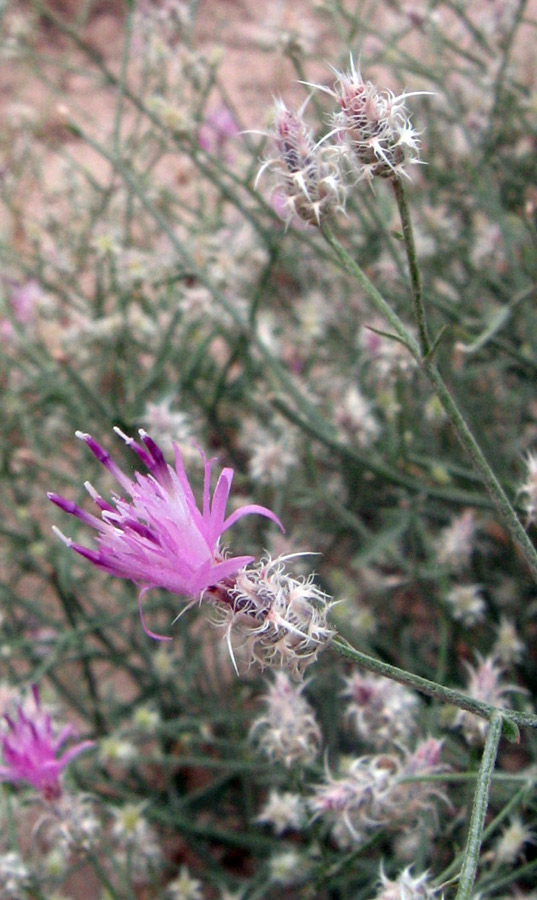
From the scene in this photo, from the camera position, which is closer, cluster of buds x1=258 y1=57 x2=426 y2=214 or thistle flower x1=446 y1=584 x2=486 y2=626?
cluster of buds x1=258 y1=57 x2=426 y2=214

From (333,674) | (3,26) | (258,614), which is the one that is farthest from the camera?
(3,26)

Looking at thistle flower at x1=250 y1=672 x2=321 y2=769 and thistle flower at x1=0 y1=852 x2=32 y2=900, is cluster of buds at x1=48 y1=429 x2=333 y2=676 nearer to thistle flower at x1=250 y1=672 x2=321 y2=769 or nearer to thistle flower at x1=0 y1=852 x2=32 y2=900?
thistle flower at x1=250 y1=672 x2=321 y2=769

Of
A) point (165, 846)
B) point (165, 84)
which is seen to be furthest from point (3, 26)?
point (165, 846)

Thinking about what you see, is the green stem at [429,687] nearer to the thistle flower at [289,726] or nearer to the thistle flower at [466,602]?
the thistle flower at [289,726]

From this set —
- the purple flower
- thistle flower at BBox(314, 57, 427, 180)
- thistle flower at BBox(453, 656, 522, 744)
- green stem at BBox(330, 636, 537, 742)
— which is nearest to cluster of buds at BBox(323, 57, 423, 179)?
thistle flower at BBox(314, 57, 427, 180)

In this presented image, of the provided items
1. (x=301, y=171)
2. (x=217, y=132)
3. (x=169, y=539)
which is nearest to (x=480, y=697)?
(x=169, y=539)

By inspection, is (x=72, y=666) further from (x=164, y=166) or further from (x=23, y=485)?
(x=164, y=166)
